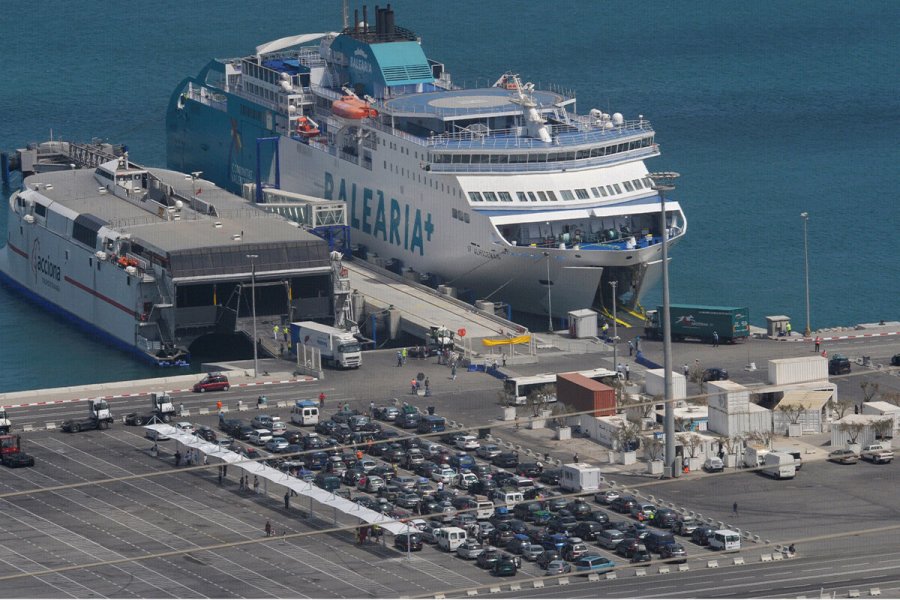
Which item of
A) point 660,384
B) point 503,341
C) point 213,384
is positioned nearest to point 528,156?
point 503,341

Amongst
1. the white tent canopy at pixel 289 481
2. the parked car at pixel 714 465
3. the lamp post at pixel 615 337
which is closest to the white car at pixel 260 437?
the white tent canopy at pixel 289 481

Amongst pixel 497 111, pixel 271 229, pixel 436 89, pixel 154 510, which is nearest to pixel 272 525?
pixel 154 510

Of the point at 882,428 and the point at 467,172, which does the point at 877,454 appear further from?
the point at 467,172

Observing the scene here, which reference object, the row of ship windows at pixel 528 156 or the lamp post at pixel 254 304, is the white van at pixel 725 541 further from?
the row of ship windows at pixel 528 156

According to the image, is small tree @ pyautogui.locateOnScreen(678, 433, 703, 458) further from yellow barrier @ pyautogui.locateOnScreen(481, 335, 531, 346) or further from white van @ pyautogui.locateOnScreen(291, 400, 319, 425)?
yellow barrier @ pyautogui.locateOnScreen(481, 335, 531, 346)

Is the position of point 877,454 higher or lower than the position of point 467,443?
higher

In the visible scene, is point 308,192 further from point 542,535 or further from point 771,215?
point 542,535
